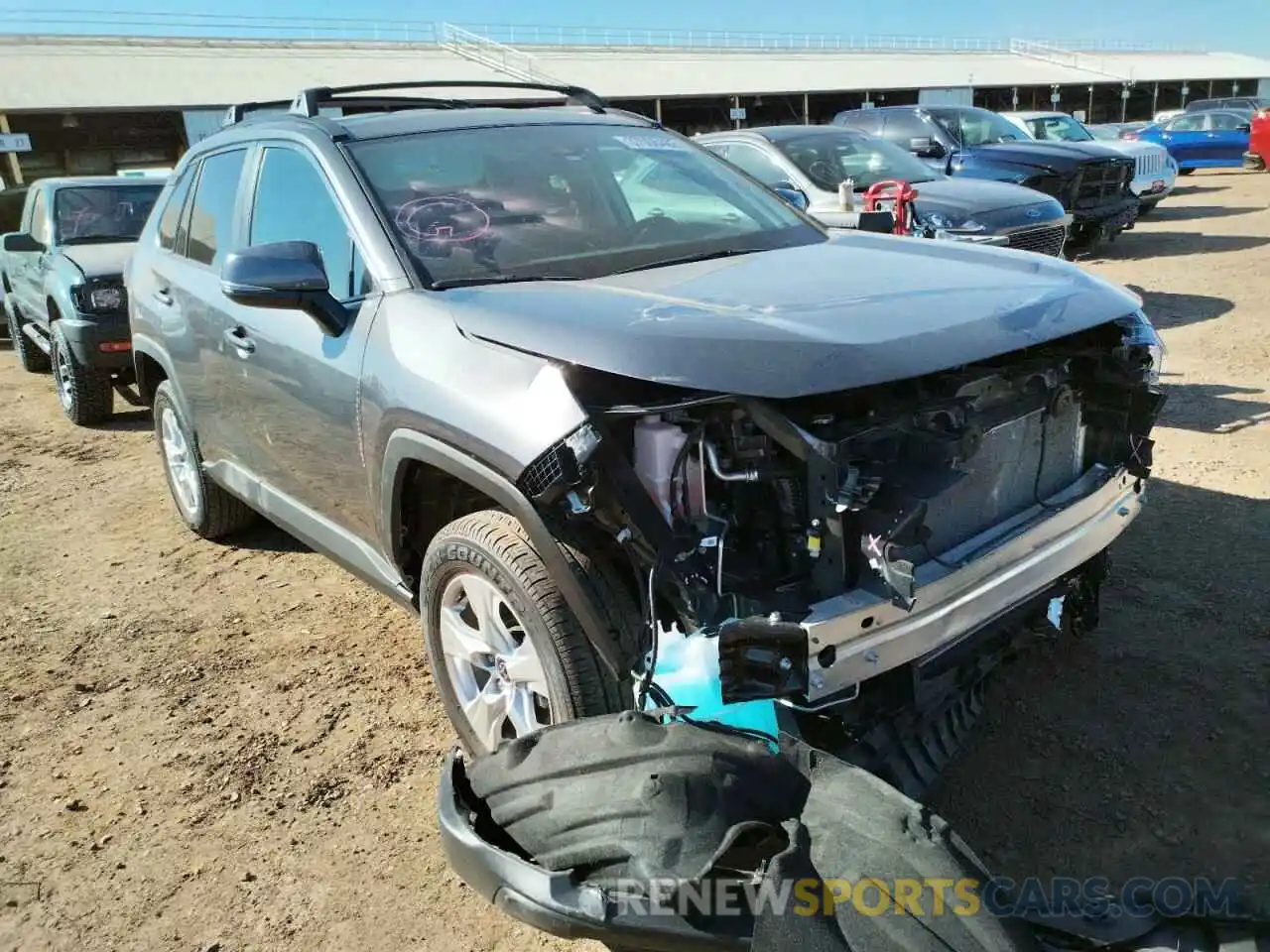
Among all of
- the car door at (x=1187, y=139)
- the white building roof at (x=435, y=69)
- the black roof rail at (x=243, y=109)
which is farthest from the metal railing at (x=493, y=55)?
the black roof rail at (x=243, y=109)

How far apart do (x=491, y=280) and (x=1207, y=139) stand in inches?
1015

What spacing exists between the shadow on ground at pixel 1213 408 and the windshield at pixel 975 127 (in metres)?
7.63

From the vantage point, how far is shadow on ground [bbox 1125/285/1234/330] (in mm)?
8711

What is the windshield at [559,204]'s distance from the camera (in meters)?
3.14

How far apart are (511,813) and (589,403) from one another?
92 centimetres

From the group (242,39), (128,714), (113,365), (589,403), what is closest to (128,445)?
(113,365)

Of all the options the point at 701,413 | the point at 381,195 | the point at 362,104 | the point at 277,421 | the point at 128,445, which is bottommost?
the point at 128,445

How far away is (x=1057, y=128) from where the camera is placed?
1622 centimetres

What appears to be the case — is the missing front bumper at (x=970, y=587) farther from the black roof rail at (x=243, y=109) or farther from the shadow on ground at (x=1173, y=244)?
the shadow on ground at (x=1173, y=244)

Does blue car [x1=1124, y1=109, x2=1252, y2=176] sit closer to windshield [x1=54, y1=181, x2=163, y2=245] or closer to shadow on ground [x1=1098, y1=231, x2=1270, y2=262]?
shadow on ground [x1=1098, y1=231, x2=1270, y2=262]

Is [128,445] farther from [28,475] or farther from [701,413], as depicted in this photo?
[701,413]

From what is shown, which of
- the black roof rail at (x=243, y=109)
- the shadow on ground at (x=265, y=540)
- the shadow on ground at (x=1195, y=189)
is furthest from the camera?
the shadow on ground at (x=1195, y=189)

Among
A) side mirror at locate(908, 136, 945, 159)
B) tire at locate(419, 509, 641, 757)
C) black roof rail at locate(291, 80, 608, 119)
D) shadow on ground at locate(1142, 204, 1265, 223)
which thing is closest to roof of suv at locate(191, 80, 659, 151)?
black roof rail at locate(291, 80, 608, 119)

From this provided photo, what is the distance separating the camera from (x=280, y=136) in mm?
3680
